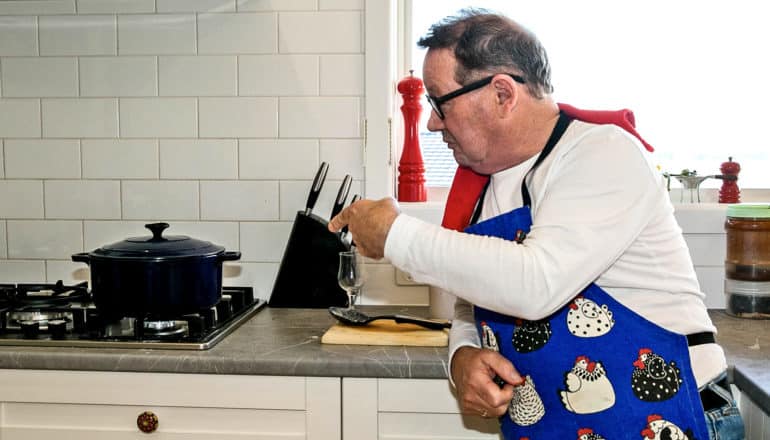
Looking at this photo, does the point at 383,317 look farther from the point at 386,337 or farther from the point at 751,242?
the point at 751,242

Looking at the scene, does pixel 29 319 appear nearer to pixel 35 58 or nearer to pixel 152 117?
pixel 152 117

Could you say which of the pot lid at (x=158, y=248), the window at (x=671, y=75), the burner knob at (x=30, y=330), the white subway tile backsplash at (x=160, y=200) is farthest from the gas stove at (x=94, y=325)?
the window at (x=671, y=75)

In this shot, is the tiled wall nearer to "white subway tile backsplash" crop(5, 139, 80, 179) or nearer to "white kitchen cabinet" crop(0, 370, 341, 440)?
"white subway tile backsplash" crop(5, 139, 80, 179)

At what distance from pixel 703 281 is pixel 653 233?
0.98 metres

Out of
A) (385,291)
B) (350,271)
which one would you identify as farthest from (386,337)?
(385,291)

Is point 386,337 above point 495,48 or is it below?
below

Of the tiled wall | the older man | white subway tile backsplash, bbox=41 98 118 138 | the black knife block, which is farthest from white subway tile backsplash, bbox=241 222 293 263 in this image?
the older man

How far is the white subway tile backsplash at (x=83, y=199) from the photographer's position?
2223 mm

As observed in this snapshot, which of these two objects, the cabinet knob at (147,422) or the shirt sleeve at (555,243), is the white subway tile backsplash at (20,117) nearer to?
the cabinet knob at (147,422)

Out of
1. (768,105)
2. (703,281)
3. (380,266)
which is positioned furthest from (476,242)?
(768,105)

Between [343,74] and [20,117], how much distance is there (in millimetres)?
Result: 905

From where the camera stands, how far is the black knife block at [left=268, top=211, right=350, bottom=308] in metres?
2.04

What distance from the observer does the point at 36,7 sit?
2199 mm

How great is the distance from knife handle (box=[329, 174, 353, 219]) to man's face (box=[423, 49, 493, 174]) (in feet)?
2.28
